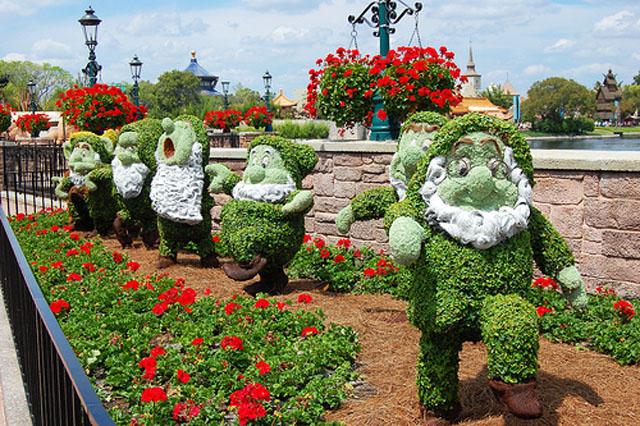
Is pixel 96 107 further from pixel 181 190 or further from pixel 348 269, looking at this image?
pixel 348 269

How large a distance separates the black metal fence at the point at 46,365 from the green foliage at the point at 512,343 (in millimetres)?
1916

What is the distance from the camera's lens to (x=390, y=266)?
715cm

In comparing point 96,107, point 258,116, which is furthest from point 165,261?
point 258,116

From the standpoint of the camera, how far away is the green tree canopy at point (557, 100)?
54031 mm

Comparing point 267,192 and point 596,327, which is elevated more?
point 267,192

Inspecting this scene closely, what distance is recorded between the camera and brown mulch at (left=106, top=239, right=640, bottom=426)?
3934 millimetres

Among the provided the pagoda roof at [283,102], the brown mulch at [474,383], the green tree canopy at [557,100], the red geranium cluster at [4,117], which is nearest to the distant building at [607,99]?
the green tree canopy at [557,100]

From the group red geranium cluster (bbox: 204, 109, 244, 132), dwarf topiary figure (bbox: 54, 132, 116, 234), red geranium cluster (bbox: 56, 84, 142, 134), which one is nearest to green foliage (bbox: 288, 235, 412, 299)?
dwarf topiary figure (bbox: 54, 132, 116, 234)

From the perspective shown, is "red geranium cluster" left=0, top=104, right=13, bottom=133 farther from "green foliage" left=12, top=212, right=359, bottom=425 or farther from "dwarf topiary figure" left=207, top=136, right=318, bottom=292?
"dwarf topiary figure" left=207, top=136, right=318, bottom=292

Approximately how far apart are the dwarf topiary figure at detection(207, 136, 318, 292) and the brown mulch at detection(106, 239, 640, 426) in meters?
0.76

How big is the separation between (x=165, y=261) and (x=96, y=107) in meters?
5.31

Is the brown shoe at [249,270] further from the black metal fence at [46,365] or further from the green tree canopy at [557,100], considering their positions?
the green tree canopy at [557,100]

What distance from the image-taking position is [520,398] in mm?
3219

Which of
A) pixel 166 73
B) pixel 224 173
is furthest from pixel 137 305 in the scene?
pixel 166 73
